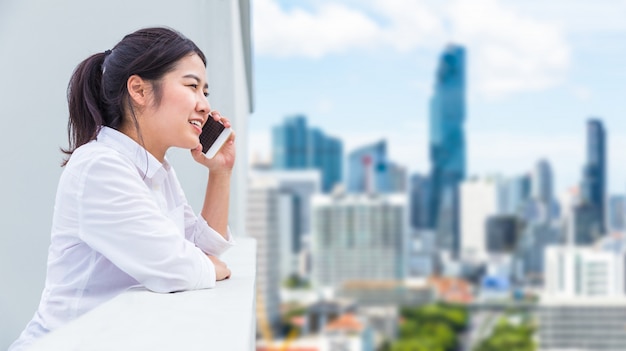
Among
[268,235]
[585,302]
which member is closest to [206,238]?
[268,235]

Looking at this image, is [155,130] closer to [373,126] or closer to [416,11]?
[373,126]

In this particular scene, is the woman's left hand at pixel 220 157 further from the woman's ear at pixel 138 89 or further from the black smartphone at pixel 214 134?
the woman's ear at pixel 138 89

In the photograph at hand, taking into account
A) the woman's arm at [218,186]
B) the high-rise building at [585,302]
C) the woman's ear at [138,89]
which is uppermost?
the woman's ear at [138,89]

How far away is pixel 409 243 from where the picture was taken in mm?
28891

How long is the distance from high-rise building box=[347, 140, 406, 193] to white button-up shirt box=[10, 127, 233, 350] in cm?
2802

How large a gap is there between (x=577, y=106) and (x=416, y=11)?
7.73 m

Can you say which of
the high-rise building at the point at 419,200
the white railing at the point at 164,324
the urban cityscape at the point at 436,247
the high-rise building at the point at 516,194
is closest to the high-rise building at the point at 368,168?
the urban cityscape at the point at 436,247

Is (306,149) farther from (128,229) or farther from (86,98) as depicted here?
(128,229)

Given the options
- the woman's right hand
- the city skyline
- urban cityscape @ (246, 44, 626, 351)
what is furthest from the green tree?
the woman's right hand

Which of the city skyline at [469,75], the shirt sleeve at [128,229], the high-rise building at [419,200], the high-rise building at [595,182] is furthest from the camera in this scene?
the high-rise building at [419,200]

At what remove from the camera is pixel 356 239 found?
28172 millimetres

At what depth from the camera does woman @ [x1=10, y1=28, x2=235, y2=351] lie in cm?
91

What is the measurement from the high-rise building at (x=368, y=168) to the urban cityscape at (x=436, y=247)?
0.05 m

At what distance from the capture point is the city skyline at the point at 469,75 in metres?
28.0
